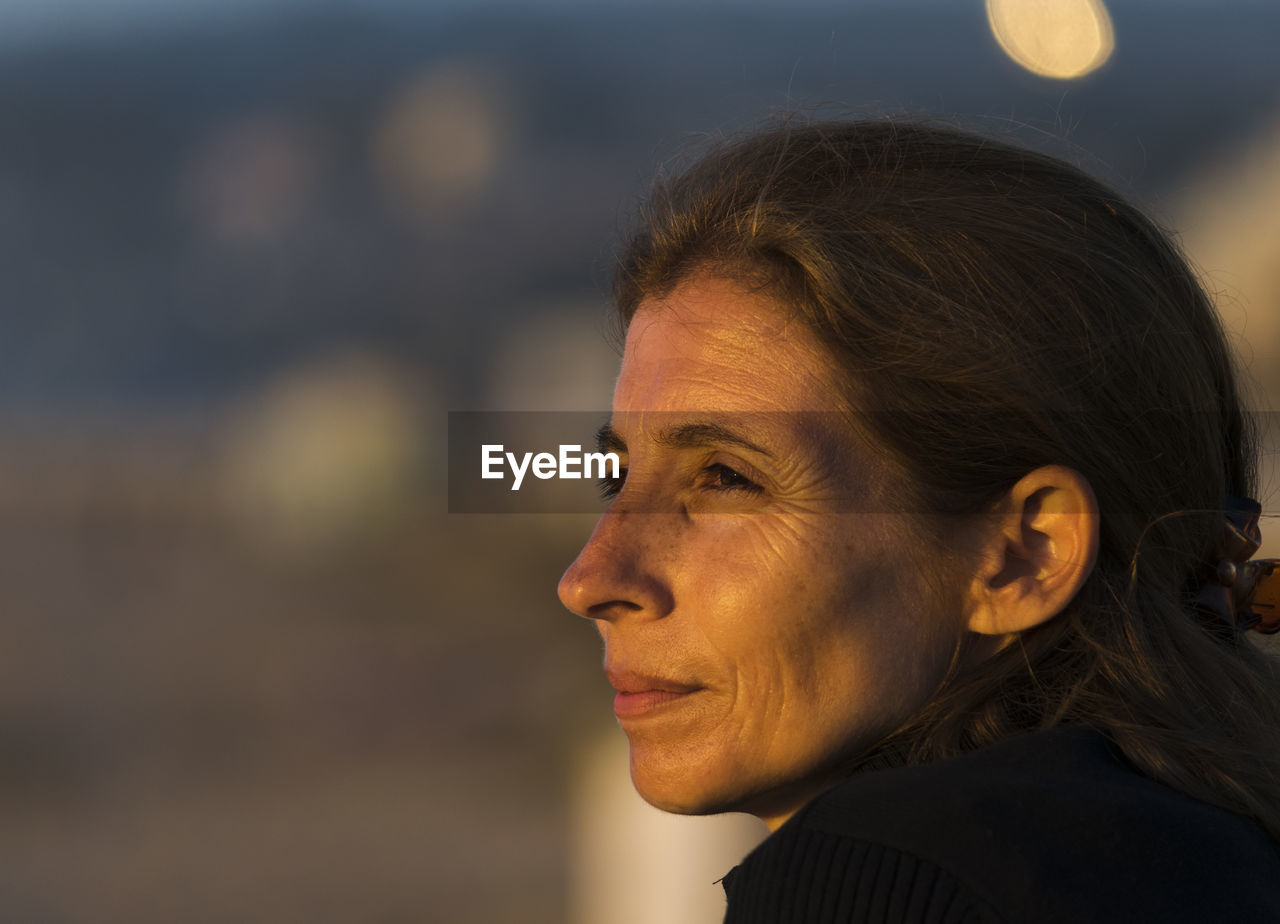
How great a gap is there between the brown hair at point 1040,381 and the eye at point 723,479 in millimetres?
149

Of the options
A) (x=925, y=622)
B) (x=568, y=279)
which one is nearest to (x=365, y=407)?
(x=568, y=279)

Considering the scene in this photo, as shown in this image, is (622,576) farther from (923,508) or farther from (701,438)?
(923,508)

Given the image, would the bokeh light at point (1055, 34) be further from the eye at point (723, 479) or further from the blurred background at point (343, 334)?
the eye at point (723, 479)

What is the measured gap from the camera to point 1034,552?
4.12 feet

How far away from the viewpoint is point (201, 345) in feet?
42.8

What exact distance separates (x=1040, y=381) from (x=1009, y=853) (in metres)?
0.57

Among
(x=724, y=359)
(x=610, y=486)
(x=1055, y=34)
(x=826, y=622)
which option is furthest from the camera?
(x=1055, y=34)

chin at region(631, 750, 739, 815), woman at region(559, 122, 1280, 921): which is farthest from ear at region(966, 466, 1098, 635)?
chin at region(631, 750, 739, 815)

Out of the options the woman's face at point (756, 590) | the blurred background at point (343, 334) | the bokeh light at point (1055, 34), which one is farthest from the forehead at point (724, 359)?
the bokeh light at point (1055, 34)

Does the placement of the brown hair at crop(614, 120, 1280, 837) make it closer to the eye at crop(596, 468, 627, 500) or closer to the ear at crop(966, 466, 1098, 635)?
the ear at crop(966, 466, 1098, 635)

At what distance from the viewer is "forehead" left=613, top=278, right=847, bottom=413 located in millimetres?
1289

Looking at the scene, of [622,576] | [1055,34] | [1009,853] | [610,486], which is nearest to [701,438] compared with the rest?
[622,576]

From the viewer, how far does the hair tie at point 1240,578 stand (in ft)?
4.48

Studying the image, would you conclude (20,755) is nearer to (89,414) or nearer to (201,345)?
(89,414)
